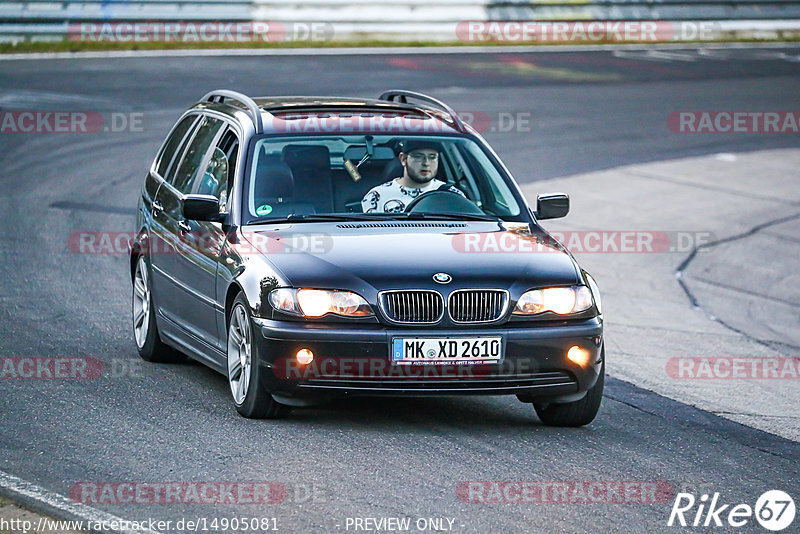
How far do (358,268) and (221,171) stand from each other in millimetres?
1765

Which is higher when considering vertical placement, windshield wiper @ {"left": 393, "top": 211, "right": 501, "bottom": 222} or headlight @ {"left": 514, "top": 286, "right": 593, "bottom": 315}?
windshield wiper @ {"left": 393, "top": 211, "right": 501, "bottom": 222}

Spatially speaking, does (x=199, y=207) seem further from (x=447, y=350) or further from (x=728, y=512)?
(x=728, y=512)

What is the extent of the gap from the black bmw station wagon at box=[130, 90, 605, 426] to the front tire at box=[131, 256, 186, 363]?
2 centimetres

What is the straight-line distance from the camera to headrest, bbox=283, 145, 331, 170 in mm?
8773

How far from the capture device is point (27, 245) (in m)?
13.9

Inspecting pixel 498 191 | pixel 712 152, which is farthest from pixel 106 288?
pixel 712 152

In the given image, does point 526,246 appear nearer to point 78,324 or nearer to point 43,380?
point 43,380

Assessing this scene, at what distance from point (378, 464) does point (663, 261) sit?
28.7 ft

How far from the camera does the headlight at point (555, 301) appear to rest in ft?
25.0

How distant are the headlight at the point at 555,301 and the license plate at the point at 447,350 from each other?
0.79 feet

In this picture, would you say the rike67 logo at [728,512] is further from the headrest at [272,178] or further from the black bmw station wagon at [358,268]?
the headrest at [272,178]
